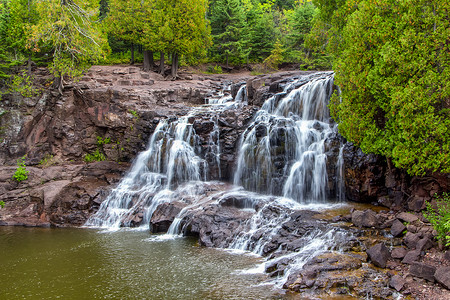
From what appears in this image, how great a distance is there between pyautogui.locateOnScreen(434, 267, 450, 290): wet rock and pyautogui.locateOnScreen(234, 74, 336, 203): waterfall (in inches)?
290

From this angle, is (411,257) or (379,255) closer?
(411,257)

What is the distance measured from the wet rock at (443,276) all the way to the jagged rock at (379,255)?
4.17ft

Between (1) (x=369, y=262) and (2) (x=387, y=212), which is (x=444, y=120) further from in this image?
(1) (x=369, y=262)

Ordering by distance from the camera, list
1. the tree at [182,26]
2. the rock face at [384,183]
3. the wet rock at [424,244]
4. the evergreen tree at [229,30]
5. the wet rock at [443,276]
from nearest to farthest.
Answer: the wet rock at [443,276] → the wet rock at [424,244] → the rock face at [384,183] → the tree at [182,26] → the evergreen tree at [229,30]

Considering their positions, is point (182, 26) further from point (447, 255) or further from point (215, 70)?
point (447, 255)

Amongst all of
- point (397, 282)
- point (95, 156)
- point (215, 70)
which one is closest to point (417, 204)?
point (397, 282)

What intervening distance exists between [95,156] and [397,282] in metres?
19.8

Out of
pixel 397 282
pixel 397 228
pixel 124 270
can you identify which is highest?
pixel 397 228

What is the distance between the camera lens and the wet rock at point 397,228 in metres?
10.0

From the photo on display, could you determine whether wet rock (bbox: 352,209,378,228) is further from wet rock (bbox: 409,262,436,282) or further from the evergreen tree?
the evergreen tree

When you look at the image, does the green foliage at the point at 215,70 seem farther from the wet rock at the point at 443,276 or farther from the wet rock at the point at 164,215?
the wet rock at the point at 443,276

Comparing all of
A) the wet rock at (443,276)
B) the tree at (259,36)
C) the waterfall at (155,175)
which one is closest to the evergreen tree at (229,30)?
the tree at (259,36)

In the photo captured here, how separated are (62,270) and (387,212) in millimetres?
11056

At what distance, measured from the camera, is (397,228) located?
10102mm
